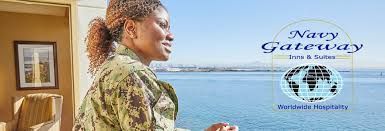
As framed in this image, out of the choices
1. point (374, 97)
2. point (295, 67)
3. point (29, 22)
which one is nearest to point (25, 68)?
point (29, 22)

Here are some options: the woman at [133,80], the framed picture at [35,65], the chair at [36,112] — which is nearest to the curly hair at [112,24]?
the woman at [133,80]

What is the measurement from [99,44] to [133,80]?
0.26 m

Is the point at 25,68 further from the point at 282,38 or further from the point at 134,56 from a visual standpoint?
the point at 134,56

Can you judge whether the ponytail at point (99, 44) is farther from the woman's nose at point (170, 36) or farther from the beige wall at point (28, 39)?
the beige wall at point (28, 39)

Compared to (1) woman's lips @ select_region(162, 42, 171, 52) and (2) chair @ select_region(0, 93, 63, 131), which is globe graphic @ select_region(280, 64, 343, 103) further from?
(1) woman's lips @ select_region(162, 42, 171, 52)

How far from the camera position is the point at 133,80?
1.95ft

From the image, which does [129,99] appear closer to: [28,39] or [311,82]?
[28,39]

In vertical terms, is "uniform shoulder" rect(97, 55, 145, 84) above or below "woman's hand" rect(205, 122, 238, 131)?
above

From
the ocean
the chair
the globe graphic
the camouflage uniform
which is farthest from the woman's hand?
the ocean

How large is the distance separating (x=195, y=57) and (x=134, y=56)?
22.0 ft

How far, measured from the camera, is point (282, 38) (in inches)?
201

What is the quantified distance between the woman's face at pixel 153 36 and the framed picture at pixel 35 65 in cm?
364

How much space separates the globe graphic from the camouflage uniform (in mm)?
3911

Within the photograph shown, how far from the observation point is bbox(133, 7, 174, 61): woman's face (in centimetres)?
68
